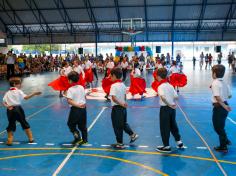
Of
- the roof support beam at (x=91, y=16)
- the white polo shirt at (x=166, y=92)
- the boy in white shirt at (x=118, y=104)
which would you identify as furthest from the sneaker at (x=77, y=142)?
the roof support beam at (x=91, y=16)

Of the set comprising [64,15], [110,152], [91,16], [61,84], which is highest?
[64,15]

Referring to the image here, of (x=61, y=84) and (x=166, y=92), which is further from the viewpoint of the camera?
(x=61, y=84)

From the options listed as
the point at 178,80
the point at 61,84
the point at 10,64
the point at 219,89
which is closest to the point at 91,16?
the point at 10,64

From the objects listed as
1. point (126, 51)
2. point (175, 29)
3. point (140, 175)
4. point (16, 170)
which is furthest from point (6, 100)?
point (175, 29)

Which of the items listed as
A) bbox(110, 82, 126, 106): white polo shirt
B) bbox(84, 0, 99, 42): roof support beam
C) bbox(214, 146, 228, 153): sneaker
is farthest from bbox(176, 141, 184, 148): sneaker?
bbox(84, 0, 99, 42): roof support beam

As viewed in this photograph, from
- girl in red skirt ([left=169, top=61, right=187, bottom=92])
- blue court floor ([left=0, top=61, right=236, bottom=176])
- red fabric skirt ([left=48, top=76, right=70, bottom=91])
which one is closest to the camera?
blue court floor ([left=0, top=61, right=236, bottom=176])

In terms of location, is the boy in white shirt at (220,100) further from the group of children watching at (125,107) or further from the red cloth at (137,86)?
the red cloth at (137,86)

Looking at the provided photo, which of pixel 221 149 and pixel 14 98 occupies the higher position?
pixel 14 98

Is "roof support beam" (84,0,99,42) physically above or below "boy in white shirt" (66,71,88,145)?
above

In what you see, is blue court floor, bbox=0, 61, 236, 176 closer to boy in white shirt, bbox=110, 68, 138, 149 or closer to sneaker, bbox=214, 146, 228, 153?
sneaker, bbox=214, 146, 228, 153

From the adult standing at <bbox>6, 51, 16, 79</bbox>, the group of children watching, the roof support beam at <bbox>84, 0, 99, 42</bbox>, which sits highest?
the roof support beam at <bbox>84, 0, 99, 42</bbox>

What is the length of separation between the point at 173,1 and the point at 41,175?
25094 millimetres

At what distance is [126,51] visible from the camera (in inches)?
1066

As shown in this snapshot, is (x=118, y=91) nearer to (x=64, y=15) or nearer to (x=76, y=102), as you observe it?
(x=76, y=102)
